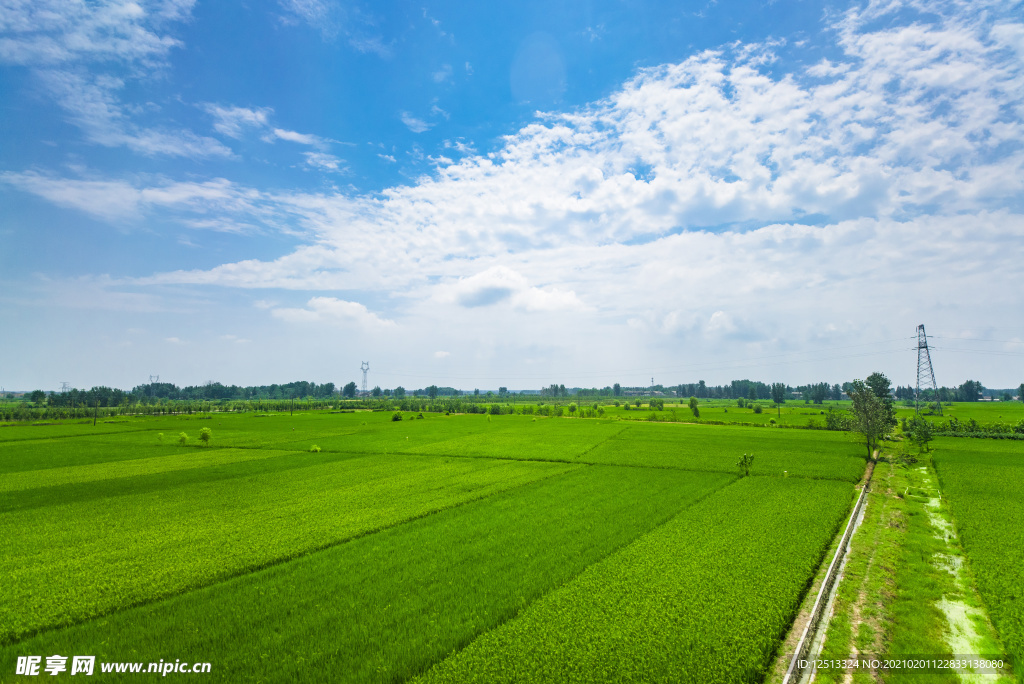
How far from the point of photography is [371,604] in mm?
12945

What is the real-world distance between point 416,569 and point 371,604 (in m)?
2.76

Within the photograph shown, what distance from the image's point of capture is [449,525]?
826 inches

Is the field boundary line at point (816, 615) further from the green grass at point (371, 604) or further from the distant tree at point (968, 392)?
the distant tree at point (968, 392)

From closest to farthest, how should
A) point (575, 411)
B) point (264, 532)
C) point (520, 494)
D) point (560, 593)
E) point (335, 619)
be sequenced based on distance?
point (335, 619), point (560, 593), point (264, 532), point (520, 494), point (575, 411)

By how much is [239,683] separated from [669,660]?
31.7ft

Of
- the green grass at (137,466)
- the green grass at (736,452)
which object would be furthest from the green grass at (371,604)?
the green grass at (137,466)

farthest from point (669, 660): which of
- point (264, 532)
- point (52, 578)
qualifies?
point (52, 578)

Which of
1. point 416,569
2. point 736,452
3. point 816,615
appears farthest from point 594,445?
point 816,615

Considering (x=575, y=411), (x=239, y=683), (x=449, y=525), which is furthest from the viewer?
(x=575, y=411)

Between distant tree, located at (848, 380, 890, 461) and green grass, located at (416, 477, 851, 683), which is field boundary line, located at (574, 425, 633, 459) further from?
distant tree, located at (848, 380, 890, 461)

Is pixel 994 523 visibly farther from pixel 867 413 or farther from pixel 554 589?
pixel 867 413

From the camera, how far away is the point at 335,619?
1207 cm

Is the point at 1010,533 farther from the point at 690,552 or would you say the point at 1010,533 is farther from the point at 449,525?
the point at 449,525

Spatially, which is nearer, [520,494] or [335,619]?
[335,619]
